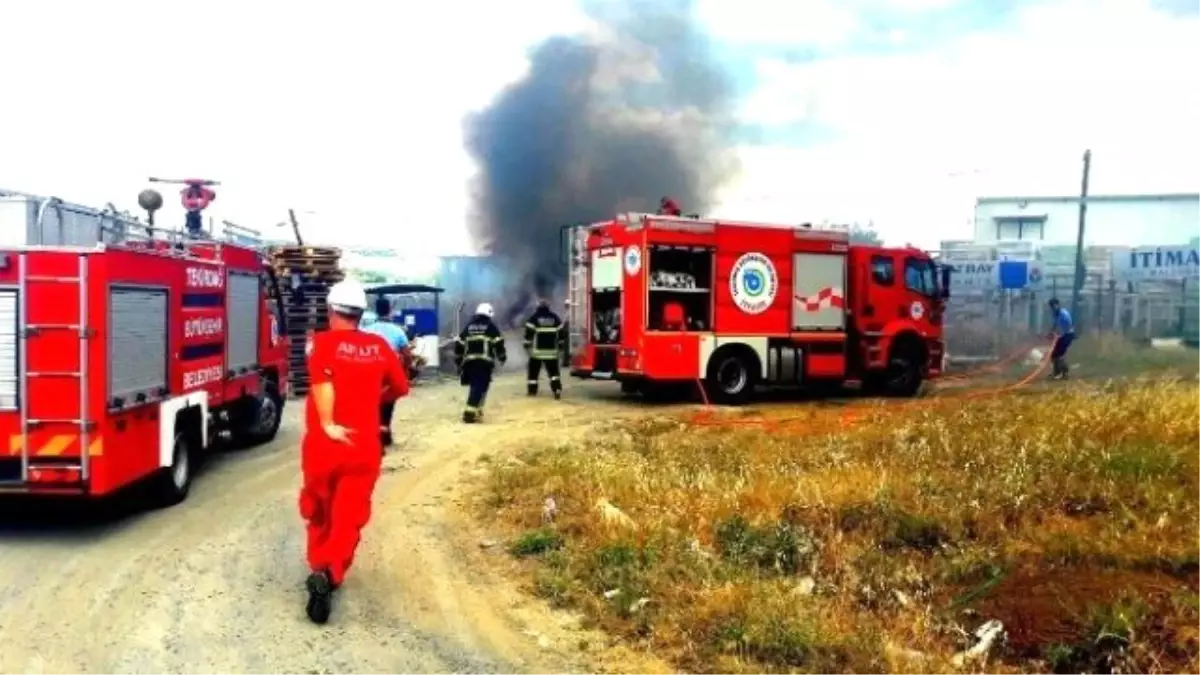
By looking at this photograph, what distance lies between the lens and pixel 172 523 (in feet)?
26.7

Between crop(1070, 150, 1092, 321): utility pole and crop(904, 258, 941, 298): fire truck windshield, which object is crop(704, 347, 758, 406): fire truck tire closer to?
crop(904, 258, 941, 298): fire truck windshield

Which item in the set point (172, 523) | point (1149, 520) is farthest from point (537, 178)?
point (1149, 520)

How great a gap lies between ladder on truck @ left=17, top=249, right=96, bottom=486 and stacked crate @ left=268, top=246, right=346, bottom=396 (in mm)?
11315

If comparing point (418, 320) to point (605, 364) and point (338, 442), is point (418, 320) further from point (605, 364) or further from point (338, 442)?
point (338, 442)

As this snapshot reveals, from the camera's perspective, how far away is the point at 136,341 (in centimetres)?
800

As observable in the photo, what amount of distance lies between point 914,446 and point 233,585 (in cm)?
543

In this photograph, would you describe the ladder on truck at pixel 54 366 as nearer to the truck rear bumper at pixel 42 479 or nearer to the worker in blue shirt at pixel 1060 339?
the truck rear bumper at pixel 42 479

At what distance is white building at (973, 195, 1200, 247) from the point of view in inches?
1913

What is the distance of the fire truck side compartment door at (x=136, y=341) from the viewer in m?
7.58

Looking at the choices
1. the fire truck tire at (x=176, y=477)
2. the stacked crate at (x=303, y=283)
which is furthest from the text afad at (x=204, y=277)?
the stacked crate at (x=303, y=283)

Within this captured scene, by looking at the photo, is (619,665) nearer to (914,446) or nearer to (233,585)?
(233,585)

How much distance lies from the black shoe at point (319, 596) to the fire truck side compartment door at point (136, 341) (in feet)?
8.77

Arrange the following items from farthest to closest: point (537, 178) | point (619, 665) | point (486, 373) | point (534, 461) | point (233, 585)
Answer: point (537, 178)
point (486, 373)
point (534, 461)
point (233, 585)
point (619, 665)

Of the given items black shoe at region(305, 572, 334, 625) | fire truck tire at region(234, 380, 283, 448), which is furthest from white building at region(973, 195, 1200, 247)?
black shoe at region(305, 572, 334, 625)
